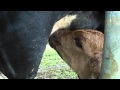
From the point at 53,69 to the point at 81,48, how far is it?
1790 mm

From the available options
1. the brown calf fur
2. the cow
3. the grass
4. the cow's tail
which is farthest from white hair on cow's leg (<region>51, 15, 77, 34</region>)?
the grass

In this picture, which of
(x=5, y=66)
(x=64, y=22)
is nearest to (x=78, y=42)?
(x=64, y=22)

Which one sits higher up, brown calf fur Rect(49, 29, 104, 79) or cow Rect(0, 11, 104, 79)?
cow Rect(0, 11, 104, 79)

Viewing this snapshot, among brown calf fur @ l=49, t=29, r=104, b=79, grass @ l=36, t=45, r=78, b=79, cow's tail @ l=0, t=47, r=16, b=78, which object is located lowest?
grass @ l=36, t=45, r=78, b=79

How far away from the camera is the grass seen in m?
3.43

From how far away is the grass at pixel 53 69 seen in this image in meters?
3.43

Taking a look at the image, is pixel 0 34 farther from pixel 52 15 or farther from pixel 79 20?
pixel 79 20

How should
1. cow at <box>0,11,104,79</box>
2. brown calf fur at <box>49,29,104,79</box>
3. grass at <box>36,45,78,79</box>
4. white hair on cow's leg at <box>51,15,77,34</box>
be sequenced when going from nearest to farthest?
cow at <box>0,11,104,79</box> < white hair on cow's leg at <box>51,15,77,34</box> < brown calf fur at <box>49,29,104,79</box> < grass at <box>36,45,78,79</box>

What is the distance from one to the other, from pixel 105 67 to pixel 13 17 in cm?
46

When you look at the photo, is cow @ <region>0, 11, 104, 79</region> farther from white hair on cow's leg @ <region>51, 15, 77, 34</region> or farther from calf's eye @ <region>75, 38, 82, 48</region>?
calf's eye @ <region>75, 38, 82, 48</region>

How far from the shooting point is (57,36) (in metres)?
2.03

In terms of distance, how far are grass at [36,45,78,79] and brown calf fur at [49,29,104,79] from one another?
4.26ft

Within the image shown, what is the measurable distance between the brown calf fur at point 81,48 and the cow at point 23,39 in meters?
0.50
